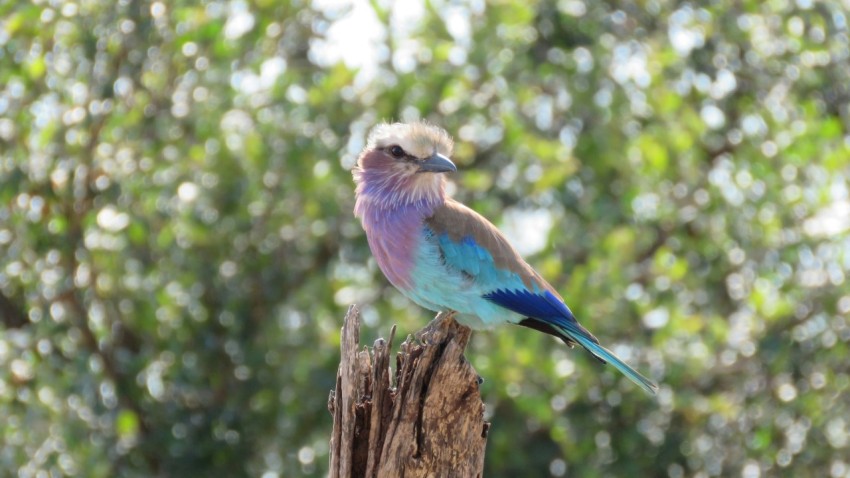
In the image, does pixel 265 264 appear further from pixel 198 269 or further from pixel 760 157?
pixel 760 157

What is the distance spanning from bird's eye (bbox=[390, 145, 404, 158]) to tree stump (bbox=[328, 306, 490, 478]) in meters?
1.11

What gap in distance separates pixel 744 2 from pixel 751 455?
2791mm

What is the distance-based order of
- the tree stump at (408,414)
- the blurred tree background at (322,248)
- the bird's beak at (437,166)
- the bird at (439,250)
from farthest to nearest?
the blurred tree background at (322,248) < the bird's beak at (437,166) < the bird at (439,250) < the tree stump at (408,414)

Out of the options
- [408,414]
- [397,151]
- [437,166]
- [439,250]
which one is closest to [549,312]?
[439,250]

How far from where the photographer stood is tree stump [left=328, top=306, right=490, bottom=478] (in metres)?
4.30

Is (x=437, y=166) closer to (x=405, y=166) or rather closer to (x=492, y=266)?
(x=405, y=166)

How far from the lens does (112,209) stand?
7.56m

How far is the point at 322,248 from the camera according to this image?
8.02 meters

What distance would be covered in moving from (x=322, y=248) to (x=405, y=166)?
2835mm

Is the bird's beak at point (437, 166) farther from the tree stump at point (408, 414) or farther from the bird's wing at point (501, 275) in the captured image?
the tree stump at point (408, 414)

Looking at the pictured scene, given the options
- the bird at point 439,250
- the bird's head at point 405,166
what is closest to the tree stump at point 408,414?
the bird at point 439,250

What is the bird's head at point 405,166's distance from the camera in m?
5.22

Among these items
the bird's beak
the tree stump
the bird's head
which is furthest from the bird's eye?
the tree stump

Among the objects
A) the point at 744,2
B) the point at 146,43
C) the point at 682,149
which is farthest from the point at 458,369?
the point at 744,2
